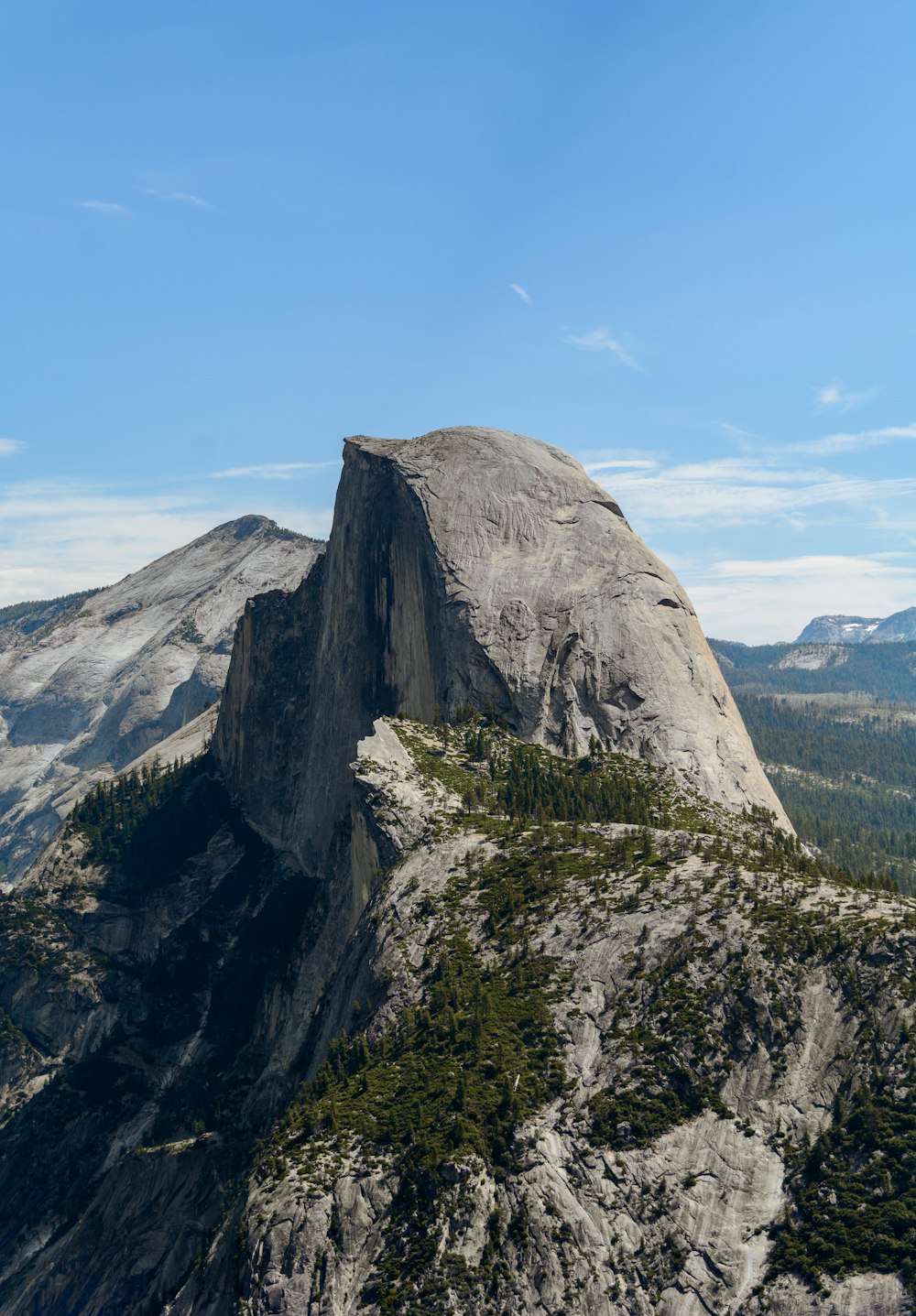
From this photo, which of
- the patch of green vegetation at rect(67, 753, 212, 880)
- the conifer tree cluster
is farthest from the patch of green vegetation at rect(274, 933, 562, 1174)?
the conifer tree cluster

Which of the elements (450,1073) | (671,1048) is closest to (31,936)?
(450,1073)

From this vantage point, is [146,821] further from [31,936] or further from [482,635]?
[482,635]

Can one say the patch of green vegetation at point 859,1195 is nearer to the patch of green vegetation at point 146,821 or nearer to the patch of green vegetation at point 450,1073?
the patch of green vegetation at point 450,1073

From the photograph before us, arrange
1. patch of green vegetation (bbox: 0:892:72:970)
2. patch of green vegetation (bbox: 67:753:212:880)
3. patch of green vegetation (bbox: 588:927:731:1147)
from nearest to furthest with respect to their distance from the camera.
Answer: patch of green vegetation (bbox: 588:927:731:1147)
patch of green vegetation (bbox: 0:892:72:970)
patch of green vegetation (bbox: 67:753:212:880)

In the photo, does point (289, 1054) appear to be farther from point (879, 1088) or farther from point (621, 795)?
point (879, 1088)

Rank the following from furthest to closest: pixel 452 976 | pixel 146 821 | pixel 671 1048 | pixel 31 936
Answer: pixel 146 821
pixel 31 936
pixel 452 976
pixel 671 1048

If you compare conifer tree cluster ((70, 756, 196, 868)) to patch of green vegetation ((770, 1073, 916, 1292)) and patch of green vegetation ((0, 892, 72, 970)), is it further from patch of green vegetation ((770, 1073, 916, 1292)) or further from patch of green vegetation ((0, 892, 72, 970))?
patch of green vegetation ((770, 1073, 916, 1292))
